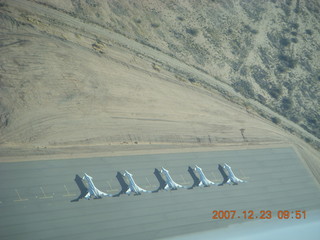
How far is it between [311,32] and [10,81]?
62345 millimetres

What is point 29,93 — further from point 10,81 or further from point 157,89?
point 157,89

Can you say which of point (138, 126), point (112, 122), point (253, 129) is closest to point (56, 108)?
point (112, 122)

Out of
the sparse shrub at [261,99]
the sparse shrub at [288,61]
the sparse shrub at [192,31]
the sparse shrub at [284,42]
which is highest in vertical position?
the sparse shrub at [192,31]

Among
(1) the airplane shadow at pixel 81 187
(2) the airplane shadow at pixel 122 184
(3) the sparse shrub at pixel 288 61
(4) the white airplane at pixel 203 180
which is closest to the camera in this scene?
(1) the airplane shadow at pixel 81 187

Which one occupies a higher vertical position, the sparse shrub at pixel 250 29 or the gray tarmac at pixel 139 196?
the sparse shrub at pixel 250 29

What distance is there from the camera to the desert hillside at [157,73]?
177ft

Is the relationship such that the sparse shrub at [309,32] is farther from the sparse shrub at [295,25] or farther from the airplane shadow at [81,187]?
the airplane shadow at [81,187]

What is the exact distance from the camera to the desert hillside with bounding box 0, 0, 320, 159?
177ft

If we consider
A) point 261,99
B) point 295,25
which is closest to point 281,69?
point 261,99
